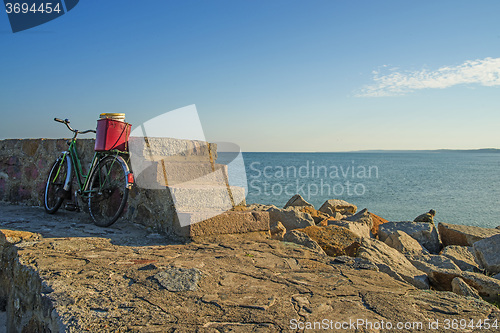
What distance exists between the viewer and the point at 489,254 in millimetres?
5438

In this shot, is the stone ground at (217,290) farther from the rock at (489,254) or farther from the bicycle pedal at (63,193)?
the rock at (489,254)

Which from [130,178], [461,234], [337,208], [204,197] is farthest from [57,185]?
[337,208]

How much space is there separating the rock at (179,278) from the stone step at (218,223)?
102 centimetres

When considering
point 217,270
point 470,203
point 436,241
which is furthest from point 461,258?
point 470,203

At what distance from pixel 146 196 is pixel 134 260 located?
4.51 ft

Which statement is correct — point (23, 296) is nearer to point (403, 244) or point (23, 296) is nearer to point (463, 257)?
point (403, 244)

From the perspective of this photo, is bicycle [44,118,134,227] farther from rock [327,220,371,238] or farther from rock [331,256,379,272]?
rock [327,220,371,238]

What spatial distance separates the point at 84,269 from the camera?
2.79m

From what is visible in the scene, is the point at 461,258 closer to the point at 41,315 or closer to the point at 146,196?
the point at 146,196

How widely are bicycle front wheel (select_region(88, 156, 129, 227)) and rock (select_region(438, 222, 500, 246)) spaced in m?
6.31

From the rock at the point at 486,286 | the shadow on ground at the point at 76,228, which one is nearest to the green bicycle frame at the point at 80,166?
the shadow on ground at the point at 76,228

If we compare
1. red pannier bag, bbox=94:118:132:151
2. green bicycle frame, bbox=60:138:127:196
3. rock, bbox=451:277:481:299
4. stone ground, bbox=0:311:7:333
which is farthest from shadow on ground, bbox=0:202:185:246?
rock, bbox=451:277:481:299

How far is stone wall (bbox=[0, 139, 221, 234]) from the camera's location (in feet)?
13.8

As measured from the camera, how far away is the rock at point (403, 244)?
234 inches
